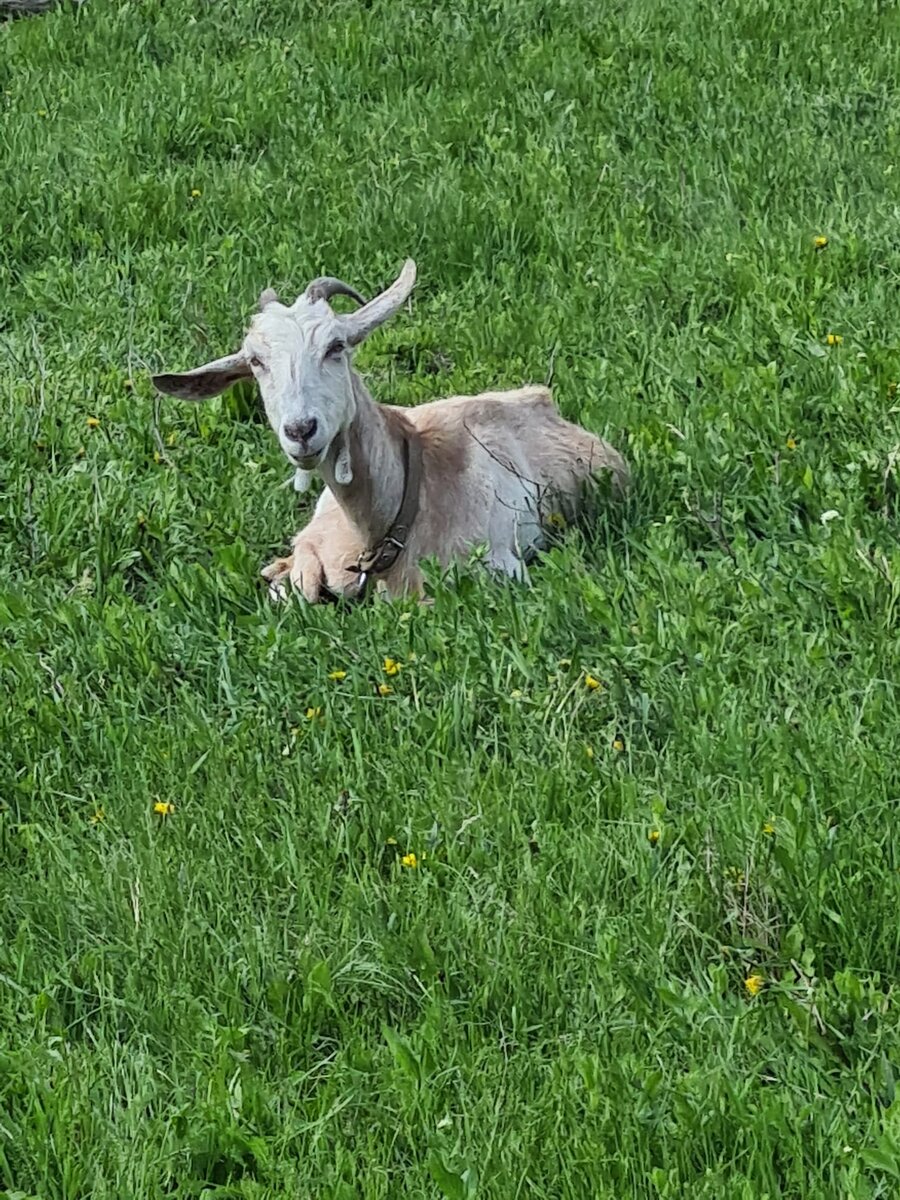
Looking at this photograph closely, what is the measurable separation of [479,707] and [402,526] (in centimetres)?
137

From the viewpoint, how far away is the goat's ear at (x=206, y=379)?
5.23 meters

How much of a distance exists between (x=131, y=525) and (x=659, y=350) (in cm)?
214

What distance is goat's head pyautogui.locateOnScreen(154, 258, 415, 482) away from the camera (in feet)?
15.8

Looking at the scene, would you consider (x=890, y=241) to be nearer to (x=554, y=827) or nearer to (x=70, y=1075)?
(x=554, y=827)

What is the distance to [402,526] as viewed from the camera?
5.46m

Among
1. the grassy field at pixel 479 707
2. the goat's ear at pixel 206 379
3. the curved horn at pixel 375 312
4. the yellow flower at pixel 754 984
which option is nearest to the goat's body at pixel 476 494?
the grassy field at pixel 479 707

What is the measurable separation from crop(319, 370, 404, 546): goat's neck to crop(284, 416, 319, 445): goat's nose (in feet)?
1.15

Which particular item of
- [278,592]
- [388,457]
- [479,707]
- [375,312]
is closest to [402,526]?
[388,457]

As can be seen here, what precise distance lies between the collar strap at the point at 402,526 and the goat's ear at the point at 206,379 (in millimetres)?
608

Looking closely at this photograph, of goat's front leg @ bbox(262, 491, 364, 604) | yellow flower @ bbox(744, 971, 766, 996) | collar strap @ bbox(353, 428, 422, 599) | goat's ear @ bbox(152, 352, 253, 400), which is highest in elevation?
goat's ear @ bbox(152, 352, 253, 400)

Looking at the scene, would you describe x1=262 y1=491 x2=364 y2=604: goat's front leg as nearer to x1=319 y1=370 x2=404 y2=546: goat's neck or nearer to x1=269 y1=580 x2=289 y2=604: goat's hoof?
x1=269 y1=580 x2=289 y2=604: goat's hoof

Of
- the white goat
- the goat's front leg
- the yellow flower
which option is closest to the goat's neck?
the white goat

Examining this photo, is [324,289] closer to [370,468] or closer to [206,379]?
[206,379]

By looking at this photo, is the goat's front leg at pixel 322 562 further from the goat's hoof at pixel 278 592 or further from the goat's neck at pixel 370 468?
the goat's neck at pixel 370 468
